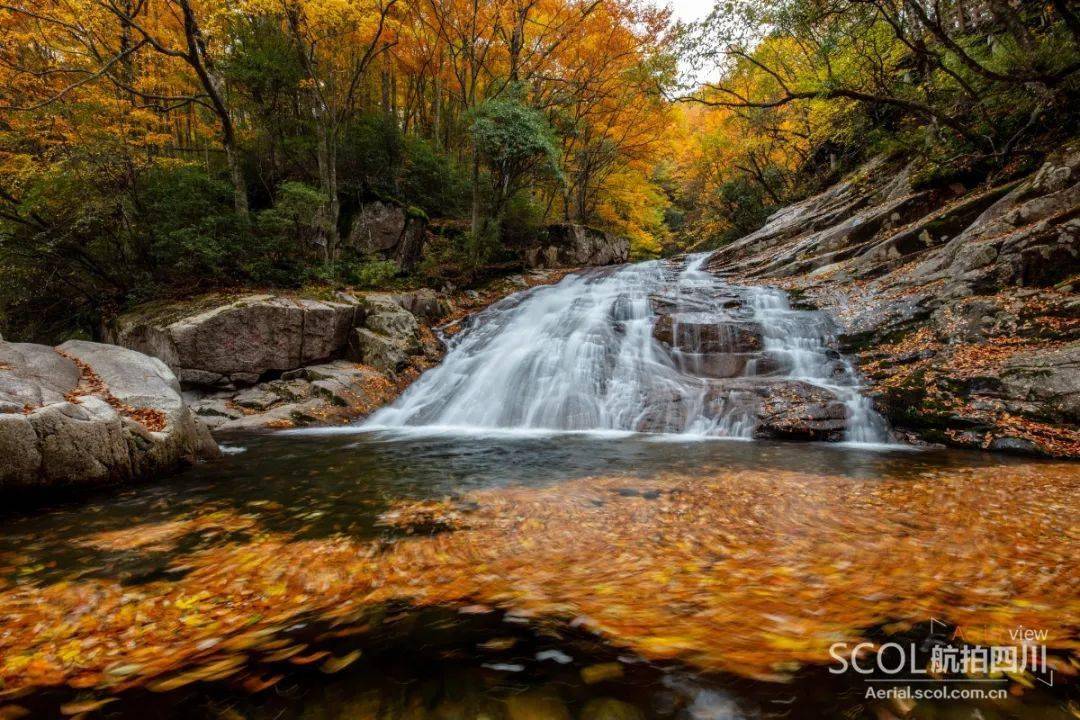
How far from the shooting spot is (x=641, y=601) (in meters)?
2.18

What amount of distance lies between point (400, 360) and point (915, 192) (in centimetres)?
1475

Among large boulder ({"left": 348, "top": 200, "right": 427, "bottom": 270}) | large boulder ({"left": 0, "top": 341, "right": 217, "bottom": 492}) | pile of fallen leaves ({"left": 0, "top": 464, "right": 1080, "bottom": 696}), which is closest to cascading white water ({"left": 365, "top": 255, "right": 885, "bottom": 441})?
large boulder ({"left": 0, "top": 341, "right": 217, "bottom": 492})

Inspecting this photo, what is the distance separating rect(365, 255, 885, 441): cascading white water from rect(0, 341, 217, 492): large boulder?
12.8 feet

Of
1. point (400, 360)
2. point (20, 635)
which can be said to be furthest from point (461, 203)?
point (20, 635)

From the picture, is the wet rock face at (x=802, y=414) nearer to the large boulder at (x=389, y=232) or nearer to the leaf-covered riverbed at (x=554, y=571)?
the leaf-covered riverbed at (x=554, y=571)

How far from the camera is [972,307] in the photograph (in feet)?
25.3

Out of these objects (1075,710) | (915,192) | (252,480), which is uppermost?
(915,192)

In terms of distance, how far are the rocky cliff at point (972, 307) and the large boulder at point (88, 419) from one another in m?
10.2

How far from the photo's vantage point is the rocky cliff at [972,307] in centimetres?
605

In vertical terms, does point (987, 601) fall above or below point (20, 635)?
above

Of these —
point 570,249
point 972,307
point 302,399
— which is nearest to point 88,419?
point 302,399

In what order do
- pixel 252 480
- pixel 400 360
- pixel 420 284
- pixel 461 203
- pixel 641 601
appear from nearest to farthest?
pixel 641 601 → pixel 252 480 → pixel 400 360 → pixel 420 284 → pixel 461 203

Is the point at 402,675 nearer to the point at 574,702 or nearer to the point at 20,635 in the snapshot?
the point at 574,702

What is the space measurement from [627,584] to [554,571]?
1.53ft
